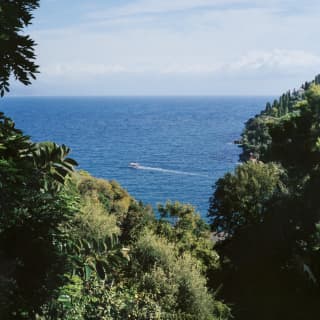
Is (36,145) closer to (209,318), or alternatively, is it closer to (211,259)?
(209,318)

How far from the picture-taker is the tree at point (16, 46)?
641 centimetres

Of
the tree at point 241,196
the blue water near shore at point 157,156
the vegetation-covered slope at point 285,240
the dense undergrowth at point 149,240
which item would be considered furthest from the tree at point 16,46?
the blue water near shore at point 157,156

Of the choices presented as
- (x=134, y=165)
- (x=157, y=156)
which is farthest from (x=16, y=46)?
(x=157, y=156)

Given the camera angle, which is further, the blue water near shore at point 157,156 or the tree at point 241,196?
the blue water near shore at point 157,156

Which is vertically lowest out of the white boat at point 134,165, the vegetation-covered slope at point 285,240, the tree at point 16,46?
the white boat at point 134,165

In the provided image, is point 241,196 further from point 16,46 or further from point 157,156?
point 157,156

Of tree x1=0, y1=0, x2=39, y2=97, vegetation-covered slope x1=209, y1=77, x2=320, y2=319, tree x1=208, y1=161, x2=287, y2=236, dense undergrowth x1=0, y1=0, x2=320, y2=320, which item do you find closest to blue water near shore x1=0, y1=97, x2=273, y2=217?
tree x1=208, y1=161, x2=287, y2=236

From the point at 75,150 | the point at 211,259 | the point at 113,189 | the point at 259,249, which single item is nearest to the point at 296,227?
the point at 259,249

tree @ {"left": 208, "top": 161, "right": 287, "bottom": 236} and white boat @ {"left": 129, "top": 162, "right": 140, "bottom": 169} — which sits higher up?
tree @ {"left": 208, "top": 161, "right": 287, "bottom": 236}

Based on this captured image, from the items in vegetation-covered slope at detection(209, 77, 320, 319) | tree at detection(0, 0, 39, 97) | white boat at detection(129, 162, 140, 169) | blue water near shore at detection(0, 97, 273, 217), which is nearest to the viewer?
tree at detection(0, 0, 39, 97)

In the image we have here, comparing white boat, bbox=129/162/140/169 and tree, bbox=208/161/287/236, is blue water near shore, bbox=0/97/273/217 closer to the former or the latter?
white boat, bbox=129/162/140/169

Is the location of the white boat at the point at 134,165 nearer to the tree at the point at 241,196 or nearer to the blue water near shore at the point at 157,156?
the blue water near shore at the point at 157,156

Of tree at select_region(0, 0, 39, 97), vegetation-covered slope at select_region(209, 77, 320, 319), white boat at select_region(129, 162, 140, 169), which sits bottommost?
white boat at select_region(129, 162, 140, 169)

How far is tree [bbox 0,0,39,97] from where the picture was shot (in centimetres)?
641
